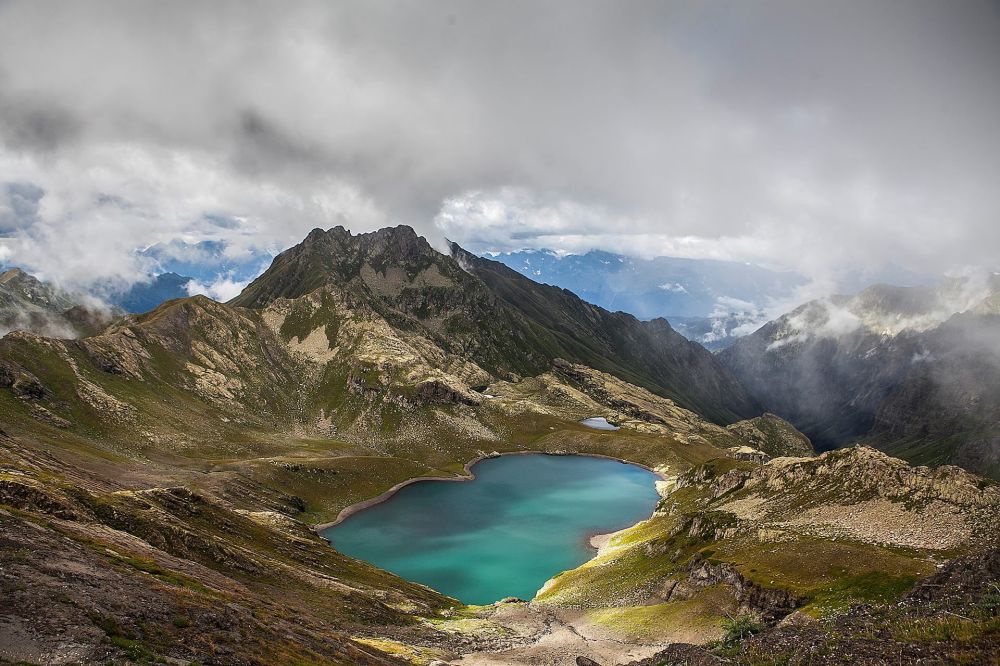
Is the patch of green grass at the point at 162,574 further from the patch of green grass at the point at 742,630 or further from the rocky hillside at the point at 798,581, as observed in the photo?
the patch of green grass at the point at 742,630

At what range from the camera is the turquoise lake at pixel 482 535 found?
121312mm

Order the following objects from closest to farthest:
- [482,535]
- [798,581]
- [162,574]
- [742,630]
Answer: [162,574] < [742,630] < [798,581] < [482,535]

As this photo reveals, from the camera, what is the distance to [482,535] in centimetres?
15100

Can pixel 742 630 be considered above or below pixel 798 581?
below

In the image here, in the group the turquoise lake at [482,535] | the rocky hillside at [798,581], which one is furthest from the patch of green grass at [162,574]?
the turquoise lake at [482,535]

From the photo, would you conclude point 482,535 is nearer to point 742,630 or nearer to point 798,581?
point 798,581

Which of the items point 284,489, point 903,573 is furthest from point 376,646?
point 284,489

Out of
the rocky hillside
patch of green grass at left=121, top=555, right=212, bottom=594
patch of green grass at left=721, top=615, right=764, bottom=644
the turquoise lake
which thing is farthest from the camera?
the turquoise lake

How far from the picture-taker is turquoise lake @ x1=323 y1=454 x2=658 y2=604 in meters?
121

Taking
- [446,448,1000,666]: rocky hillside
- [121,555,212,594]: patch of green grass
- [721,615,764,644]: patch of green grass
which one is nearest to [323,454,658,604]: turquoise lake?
[446,448,1000,666]: rocky hillside

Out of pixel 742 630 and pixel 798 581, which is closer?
pixel 742 630

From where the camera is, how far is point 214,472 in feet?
532

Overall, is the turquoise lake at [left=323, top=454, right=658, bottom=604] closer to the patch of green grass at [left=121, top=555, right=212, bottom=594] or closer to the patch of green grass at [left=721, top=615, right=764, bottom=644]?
the patch of green grass at [left=721, top=615, right=764, bottom=644]

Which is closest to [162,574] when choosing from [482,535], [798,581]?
[798,581]
